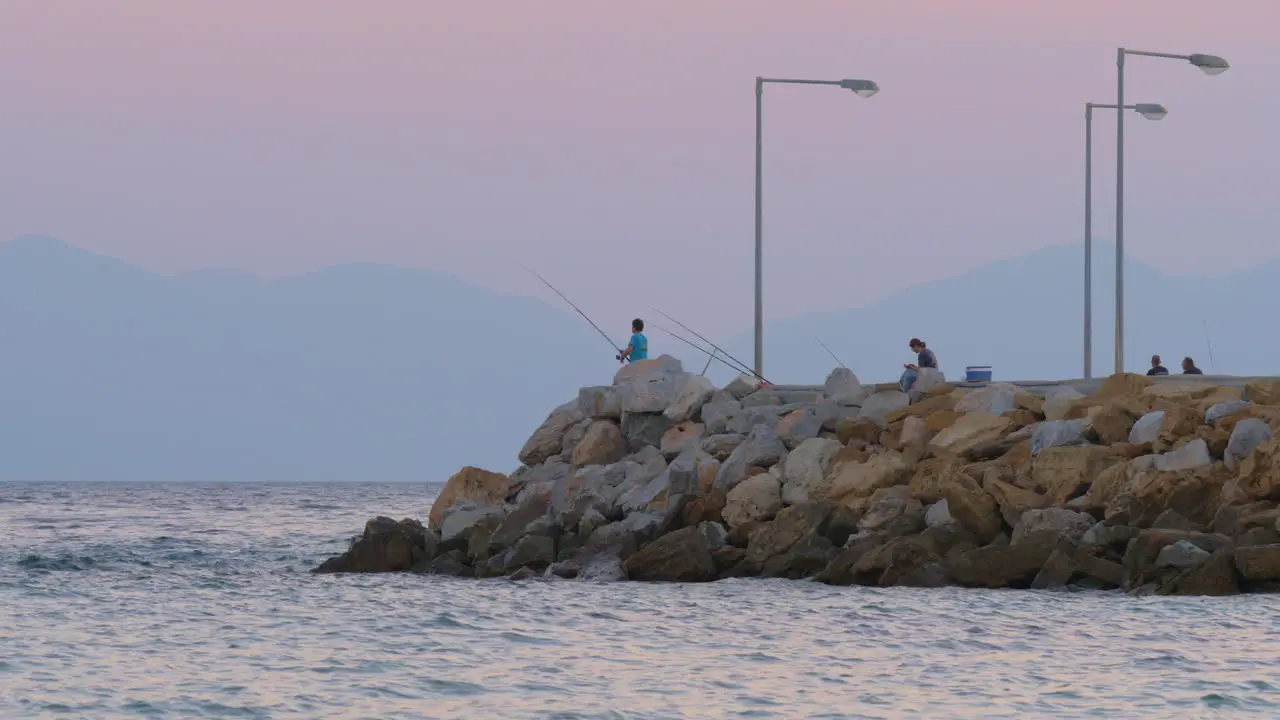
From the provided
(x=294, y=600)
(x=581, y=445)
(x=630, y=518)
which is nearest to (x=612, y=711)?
(x=294, y=600)

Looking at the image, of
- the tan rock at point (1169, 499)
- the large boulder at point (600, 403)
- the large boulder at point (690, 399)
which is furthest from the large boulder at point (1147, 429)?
the large boulder at point (600, 403)

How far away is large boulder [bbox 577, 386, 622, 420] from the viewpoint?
31062 millimetres

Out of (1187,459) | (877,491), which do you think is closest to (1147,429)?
(1187,459)

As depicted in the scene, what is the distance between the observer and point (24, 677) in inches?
667

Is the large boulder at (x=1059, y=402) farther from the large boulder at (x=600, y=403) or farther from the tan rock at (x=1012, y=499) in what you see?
the large boulder at (x=600, y=403)

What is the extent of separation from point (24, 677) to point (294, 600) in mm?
7460

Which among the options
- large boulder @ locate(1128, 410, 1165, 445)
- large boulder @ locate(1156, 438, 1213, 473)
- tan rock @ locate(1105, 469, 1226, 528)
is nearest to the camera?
tan rock @ locate(1105, 469, 1226, 528)

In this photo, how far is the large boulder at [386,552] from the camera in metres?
29.1

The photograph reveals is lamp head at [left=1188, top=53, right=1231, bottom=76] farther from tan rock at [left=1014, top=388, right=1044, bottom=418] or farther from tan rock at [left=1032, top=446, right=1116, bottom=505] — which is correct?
tan rock at [left=1032, top=446, right=1116, bottom=505]

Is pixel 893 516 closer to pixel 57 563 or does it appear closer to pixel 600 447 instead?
pixel 600 447

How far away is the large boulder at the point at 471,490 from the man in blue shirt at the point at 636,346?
2676 millimetres

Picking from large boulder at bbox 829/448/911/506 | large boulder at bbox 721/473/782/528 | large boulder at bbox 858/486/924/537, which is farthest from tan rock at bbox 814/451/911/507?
large boulder at bbox 721/473/782/528

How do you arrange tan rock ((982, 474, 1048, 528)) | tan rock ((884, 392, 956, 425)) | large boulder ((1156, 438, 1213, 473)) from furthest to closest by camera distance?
tan rock ((884, 392, 956, 425)) → large boulder ((1156, 438, 1213, 473)) → tan rock ((982, 474, 1048, 528))

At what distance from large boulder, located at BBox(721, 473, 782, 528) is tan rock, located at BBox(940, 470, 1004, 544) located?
2.81 metres
